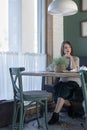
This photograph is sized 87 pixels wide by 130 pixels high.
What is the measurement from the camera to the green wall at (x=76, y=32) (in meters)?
5.06

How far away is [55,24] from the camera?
16.0 feet

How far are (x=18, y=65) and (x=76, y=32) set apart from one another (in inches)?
66.5

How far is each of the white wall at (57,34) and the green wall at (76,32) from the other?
0.57 ft

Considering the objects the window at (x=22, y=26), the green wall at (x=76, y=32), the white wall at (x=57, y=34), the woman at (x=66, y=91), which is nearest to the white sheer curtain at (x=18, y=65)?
the window at (x=22, y=26)

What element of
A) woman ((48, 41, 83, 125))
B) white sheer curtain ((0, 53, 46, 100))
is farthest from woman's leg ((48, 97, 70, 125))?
white sheer curtain ((0, 53, 46, 100))

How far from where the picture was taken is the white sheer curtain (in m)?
3.68

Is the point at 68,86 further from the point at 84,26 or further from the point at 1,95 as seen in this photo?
the point at 84,26

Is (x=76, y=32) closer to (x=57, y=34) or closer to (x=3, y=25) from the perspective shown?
(x=57, y=34)

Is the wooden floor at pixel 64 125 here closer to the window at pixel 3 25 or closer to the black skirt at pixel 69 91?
the black skirt at pixel 69 91

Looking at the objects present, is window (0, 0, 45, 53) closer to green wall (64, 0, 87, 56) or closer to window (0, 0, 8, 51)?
window (0, 0, 8, 51)

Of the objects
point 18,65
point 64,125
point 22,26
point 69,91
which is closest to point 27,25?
point 22,26

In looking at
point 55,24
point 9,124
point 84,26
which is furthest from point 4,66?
point 84,26

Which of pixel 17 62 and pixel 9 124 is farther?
pixel 17 62

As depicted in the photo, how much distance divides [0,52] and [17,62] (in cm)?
42
